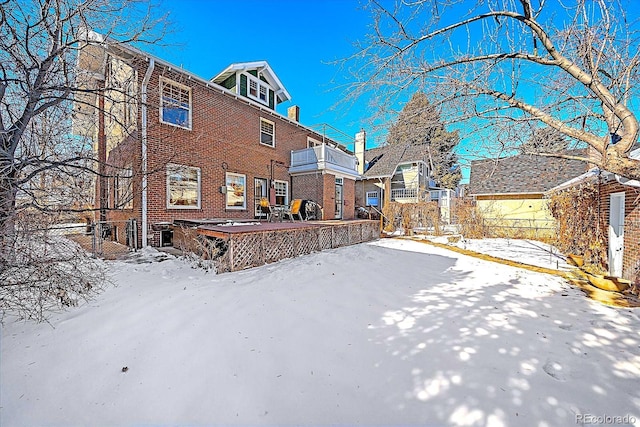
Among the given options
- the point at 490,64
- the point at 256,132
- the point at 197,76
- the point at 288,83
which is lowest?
the point at 490,64

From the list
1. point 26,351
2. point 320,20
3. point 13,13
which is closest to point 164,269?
point 26,351

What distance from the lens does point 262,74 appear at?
13805mm

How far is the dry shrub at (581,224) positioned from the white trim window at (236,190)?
12.6 m

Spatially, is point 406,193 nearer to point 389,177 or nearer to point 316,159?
point 389,177

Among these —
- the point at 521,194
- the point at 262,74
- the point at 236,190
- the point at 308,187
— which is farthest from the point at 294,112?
the point at 521,194

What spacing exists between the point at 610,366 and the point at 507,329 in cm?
98

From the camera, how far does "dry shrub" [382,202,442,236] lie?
47.6 ft

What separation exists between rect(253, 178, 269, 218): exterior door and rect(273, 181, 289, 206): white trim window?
696 millimetres

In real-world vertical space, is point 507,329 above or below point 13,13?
below

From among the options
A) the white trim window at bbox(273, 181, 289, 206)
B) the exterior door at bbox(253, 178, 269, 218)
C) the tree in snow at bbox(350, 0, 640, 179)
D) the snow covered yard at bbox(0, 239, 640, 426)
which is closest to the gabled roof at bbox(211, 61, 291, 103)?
the white trim window at bbox(273, 181, 289, 206)

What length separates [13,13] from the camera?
3.35 metres

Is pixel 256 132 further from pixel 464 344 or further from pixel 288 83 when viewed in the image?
pixel 464 344

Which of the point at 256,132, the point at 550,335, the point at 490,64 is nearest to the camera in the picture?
the point at 550,335

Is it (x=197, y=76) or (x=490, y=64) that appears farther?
(x=197, y=76)
